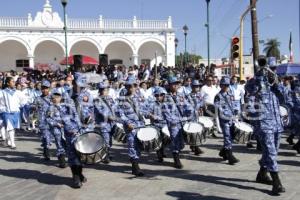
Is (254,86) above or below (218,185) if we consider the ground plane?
above

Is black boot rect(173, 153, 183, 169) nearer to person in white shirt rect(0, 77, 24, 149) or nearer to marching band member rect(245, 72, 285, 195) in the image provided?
marching band member rect(245, 72, 285, 195)

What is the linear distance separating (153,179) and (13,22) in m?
31.1

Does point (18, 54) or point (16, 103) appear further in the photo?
point (18, 54)

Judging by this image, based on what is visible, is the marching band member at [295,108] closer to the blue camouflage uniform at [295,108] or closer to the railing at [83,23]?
the blue camouflage uniform at [295,108]

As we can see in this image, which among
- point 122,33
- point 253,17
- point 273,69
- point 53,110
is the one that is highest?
point 122,33

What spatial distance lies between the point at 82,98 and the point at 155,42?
98.0 ft

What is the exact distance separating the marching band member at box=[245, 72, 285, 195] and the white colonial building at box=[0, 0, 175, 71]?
2986 centimetres

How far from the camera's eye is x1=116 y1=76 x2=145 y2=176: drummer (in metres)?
8.95

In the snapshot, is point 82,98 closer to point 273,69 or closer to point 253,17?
point 273,69

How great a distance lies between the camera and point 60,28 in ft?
123

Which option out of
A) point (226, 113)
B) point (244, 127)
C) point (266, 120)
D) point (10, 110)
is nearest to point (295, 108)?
point (244, 127)

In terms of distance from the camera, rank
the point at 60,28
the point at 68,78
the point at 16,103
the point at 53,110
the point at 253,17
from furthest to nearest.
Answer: the point at 60,28
the point at 253,17
the point at 68,78
the point at 16,103
the point at 53,110

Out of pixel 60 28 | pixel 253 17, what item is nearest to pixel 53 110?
pixel 253 17

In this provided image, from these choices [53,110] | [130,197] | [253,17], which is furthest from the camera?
[253,17]
